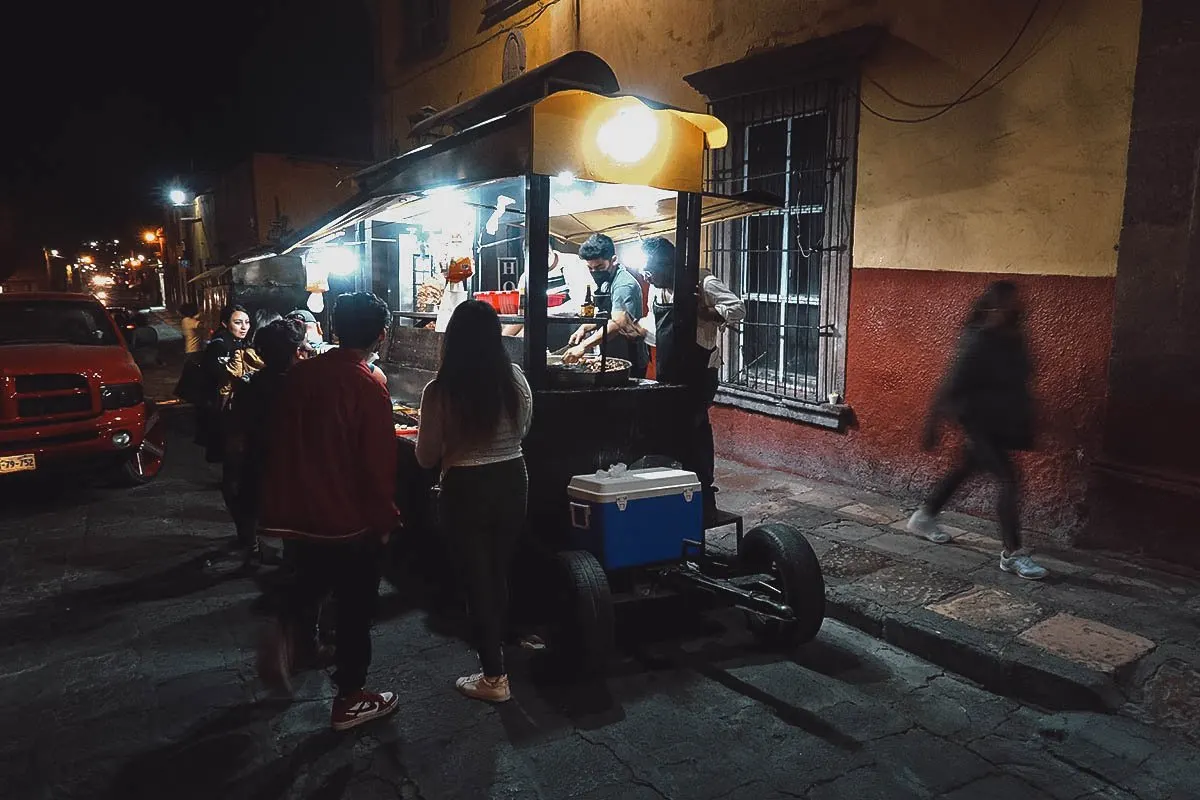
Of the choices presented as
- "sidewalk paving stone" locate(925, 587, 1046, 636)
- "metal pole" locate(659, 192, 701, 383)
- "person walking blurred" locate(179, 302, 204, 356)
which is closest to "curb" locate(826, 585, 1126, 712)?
"sidewalk paving stone" locate(925, 587, 1046, 636)

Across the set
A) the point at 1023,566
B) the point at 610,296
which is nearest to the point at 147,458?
the point at 610,296

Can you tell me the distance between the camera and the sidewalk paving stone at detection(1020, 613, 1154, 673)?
168 inches

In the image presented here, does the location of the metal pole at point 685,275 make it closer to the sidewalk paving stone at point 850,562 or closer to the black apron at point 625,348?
the black apron at point 625,348

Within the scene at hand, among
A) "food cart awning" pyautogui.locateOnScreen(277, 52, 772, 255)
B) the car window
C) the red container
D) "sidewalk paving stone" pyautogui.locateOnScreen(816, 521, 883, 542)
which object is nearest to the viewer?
"food cart awning" pyautogui.locateOnScreen(277, 52, 772, 255)

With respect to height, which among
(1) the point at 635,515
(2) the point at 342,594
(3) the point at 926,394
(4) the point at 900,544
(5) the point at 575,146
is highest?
(5) the point at 575,146

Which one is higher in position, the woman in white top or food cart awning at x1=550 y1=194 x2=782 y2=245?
food cart awning at x1=550 y1=194 x2=782 y2=245

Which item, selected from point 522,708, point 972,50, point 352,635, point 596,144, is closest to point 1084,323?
point 972,50

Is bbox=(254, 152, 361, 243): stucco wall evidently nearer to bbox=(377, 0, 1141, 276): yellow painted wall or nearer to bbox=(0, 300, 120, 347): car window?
bbox=(0, 300, 120, 347): car window

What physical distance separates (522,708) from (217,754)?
4.59 feet

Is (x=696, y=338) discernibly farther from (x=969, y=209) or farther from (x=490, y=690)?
(x=490, y=690)

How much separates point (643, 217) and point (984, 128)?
2.82m

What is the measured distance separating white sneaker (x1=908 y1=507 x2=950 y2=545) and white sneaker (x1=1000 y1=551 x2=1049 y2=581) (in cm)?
64

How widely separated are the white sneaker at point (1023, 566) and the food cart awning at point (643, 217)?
2945 mm

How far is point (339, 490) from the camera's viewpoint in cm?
362
